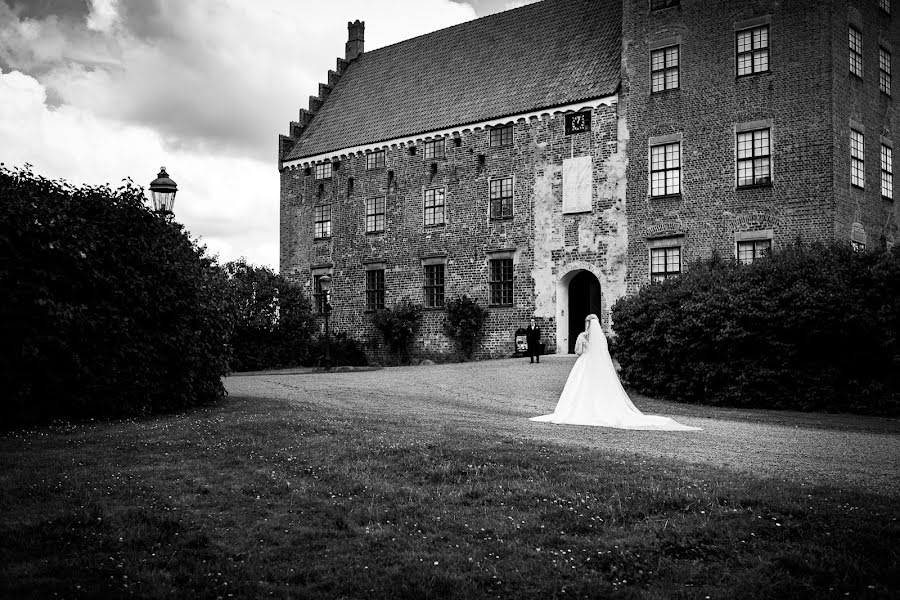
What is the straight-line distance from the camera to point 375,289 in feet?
125

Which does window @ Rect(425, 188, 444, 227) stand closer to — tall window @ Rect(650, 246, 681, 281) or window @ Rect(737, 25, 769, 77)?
tall window @ Rect(650, 246, 681, 281)

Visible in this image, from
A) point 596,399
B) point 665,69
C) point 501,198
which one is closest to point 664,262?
point 665,69

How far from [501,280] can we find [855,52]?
15.4 meters

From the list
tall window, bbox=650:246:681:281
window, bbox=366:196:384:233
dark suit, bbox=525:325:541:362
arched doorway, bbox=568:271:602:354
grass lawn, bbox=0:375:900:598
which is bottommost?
grass lawn, bbox=0:375:900:598

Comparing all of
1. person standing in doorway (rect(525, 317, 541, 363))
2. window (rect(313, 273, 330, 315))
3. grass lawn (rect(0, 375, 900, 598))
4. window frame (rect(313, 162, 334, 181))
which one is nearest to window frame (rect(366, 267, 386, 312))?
window (rect(313, 273, 330, 315))

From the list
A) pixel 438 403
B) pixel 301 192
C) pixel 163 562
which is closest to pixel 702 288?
pixel 438 403

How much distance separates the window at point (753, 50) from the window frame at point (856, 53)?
3051 millimetres

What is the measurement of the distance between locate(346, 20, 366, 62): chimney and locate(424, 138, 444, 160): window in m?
12.6

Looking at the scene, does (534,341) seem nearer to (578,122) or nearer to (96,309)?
(578,122)

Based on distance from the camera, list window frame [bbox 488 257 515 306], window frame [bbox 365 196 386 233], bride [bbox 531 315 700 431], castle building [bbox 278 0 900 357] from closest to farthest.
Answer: bride [bbox 531 315 700 431] → castle building [bbox 278 0 900 357] → window frame [bbox 488 257 515 306] → window frame [bbox 365 196 386 233]

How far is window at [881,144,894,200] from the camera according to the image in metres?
30.2

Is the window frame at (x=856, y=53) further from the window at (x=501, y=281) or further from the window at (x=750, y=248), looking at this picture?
the window at (x=501, y=281)

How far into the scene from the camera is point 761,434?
13.2m

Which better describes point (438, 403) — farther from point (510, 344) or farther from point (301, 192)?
point (301, 192)
